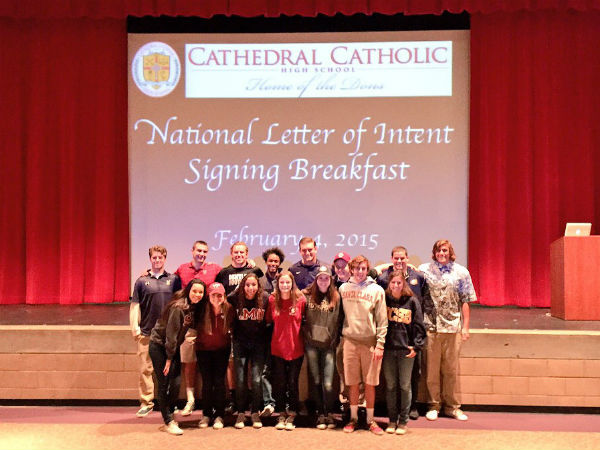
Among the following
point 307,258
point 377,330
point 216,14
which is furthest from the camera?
point 216,14

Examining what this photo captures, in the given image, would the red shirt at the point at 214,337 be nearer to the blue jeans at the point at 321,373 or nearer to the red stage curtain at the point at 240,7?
the blue jeans at the point at 321,373

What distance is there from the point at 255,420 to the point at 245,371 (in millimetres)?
Answer: 341

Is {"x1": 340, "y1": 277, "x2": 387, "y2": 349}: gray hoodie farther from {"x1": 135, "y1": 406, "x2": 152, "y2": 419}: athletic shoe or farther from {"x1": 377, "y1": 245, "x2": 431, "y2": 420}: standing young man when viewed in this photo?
{"x1": 135, "y1": 406, "x2": 152, "y2": 419}: athletic shoe

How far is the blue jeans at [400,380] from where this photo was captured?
14.2 feet

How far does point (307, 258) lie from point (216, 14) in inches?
145

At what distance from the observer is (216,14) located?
7.18 meters

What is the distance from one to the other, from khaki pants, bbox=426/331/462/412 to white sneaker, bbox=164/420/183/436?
182 centimetres

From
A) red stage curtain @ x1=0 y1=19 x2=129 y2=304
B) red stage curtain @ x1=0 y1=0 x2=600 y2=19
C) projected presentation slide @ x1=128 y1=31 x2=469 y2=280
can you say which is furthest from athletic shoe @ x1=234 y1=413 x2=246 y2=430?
red stage curtain @ x1=0 y1=0 x2=600 y2=19

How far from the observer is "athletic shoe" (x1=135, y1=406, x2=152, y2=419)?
4.69m

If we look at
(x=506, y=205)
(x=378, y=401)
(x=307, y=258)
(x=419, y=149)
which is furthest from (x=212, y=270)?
(x=506, y=205)

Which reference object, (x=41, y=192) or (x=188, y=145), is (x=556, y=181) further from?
(x=41, y=192)

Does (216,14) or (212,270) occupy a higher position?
(216,14)

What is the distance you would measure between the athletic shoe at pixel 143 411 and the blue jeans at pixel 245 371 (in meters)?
0.76

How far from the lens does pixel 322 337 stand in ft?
14.2
